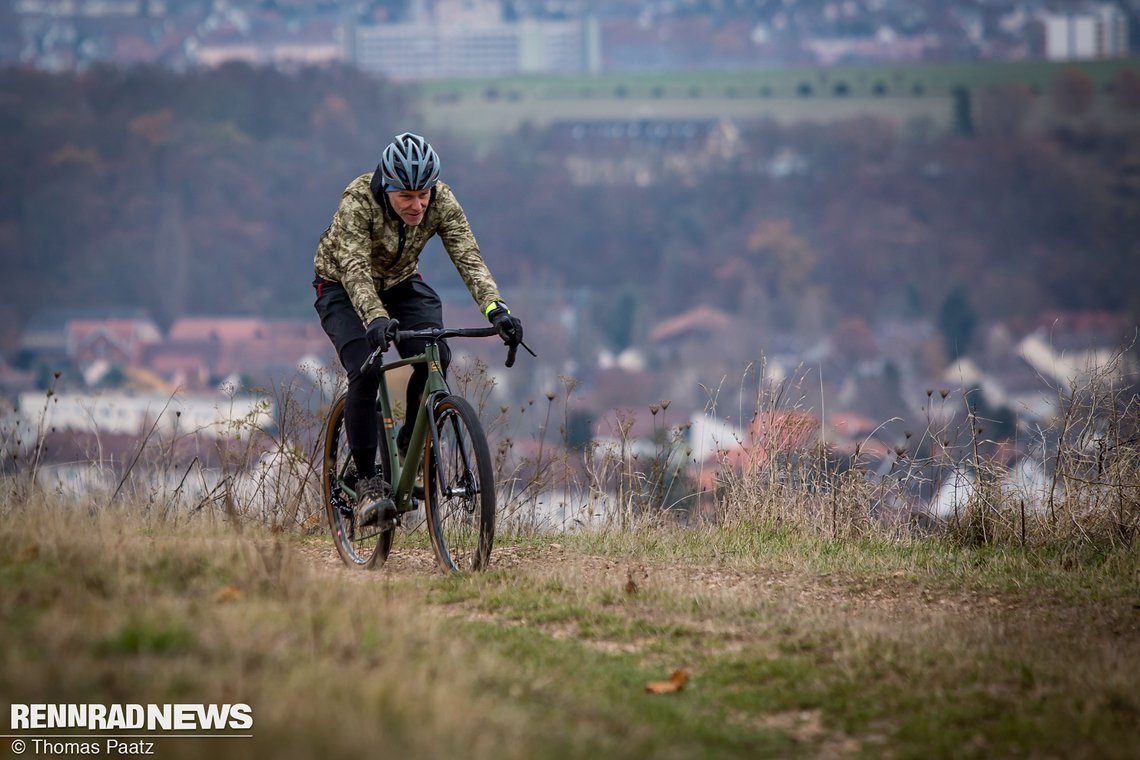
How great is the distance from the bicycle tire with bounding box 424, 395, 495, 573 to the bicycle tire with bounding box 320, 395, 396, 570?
397mm

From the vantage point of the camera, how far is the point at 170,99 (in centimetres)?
16488

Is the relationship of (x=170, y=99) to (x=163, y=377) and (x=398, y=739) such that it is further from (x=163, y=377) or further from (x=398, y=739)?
(x=398, y=739)

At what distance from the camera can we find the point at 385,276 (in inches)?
261

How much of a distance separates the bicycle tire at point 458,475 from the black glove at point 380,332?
0.43 metres

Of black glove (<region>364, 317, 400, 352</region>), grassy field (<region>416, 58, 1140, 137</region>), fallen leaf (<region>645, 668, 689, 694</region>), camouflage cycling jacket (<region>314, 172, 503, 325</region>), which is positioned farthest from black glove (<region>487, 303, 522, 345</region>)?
grassy field (<region>416, 58, 1140, 137</region>)

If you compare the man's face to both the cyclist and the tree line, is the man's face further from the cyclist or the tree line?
the tree line

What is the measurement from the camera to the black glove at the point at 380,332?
5.98m

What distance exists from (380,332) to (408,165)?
2.58 feet

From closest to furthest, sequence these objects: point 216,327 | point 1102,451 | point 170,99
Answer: point 1102,451, point 216,327, point 170,99

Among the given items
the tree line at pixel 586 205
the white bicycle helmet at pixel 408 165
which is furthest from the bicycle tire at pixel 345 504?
the tree line at pixel 586 205

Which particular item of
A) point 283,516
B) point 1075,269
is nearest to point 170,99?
point 1075,269

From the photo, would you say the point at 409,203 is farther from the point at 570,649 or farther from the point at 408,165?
the point at 570,649

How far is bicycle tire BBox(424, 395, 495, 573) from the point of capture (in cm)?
602

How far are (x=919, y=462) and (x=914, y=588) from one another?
2.01m
